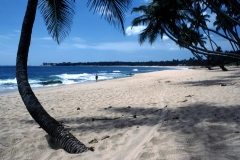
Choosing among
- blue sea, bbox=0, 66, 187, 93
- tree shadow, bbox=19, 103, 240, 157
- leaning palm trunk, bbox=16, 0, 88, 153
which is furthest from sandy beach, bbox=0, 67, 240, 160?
blue sea, bbox=0, 66, 187, 93

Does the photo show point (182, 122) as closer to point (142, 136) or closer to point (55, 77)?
point (142, 136)

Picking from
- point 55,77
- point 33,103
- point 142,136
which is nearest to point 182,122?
point 142,136

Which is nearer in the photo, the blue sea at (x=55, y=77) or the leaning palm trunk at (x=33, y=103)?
the leaning palm trunk at (x=33, y=103)

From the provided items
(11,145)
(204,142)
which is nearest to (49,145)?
(11,145)

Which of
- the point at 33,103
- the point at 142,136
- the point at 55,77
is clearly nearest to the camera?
the point at 33,103

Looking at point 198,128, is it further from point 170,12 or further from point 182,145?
point 170,12

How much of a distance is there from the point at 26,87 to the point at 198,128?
2806 millimetres

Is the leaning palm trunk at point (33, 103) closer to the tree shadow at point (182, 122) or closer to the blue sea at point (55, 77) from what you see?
the tree shadow at point (182, 122)

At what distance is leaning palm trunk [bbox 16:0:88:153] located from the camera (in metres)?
2.67

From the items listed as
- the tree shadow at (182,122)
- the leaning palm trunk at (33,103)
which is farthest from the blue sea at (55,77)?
the leaning palm trunk at (33,103)

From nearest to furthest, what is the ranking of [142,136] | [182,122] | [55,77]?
[142,136], [182,122], [55,77]

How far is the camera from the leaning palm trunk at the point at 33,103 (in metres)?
2.67

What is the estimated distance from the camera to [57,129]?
280 cm

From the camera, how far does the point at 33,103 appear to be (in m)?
2.92
